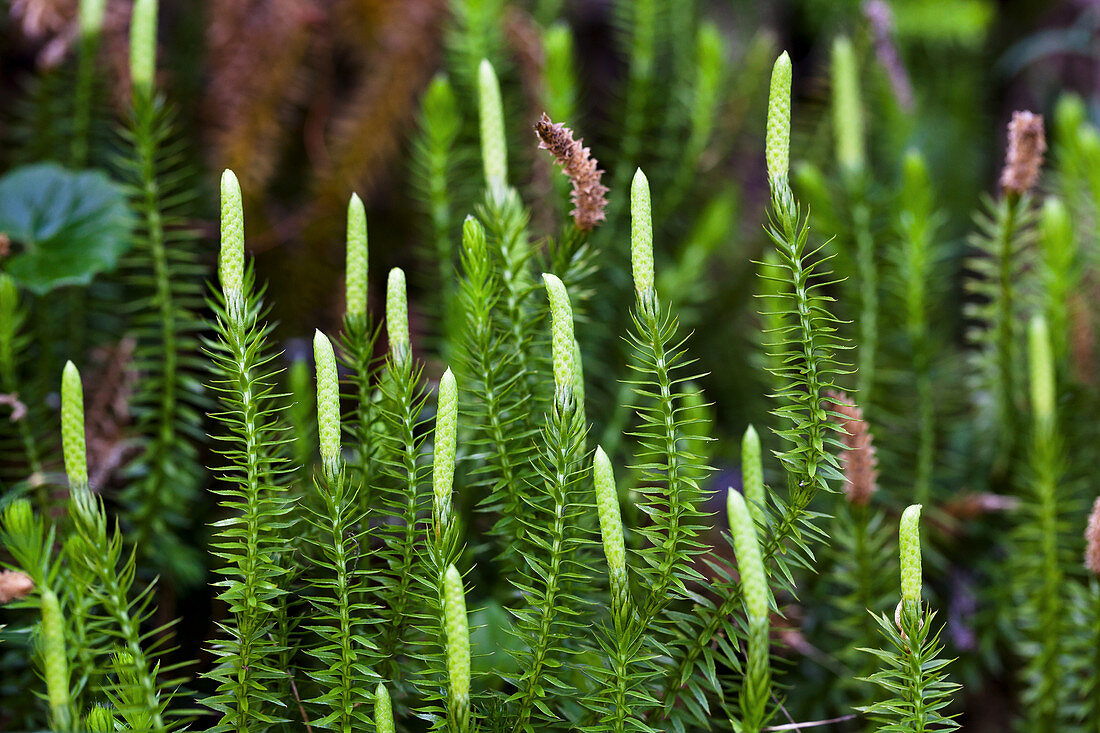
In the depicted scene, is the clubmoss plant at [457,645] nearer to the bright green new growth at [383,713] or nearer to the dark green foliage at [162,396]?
the bright green new growth at [383,713]

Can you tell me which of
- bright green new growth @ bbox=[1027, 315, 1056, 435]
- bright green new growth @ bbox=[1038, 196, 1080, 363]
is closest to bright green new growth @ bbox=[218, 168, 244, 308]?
bright green new growth @ bbox=[1027, 315, 1056, 435]

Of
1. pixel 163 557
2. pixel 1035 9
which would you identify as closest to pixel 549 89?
pixel 163 557

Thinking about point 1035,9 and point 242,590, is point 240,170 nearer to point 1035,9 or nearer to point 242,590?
point 242,590

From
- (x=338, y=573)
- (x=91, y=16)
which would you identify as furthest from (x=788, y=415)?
(x=91, y=16)

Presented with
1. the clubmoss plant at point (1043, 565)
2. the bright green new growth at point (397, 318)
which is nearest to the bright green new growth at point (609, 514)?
the bright green new growth at point (397, 318)

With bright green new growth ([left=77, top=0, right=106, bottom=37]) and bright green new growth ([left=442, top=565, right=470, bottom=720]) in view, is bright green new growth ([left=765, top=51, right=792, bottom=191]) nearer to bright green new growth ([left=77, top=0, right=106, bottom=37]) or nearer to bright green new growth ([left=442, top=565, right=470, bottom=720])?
bright green new growth ([left=442, top=565, right=470, bottom=720])
